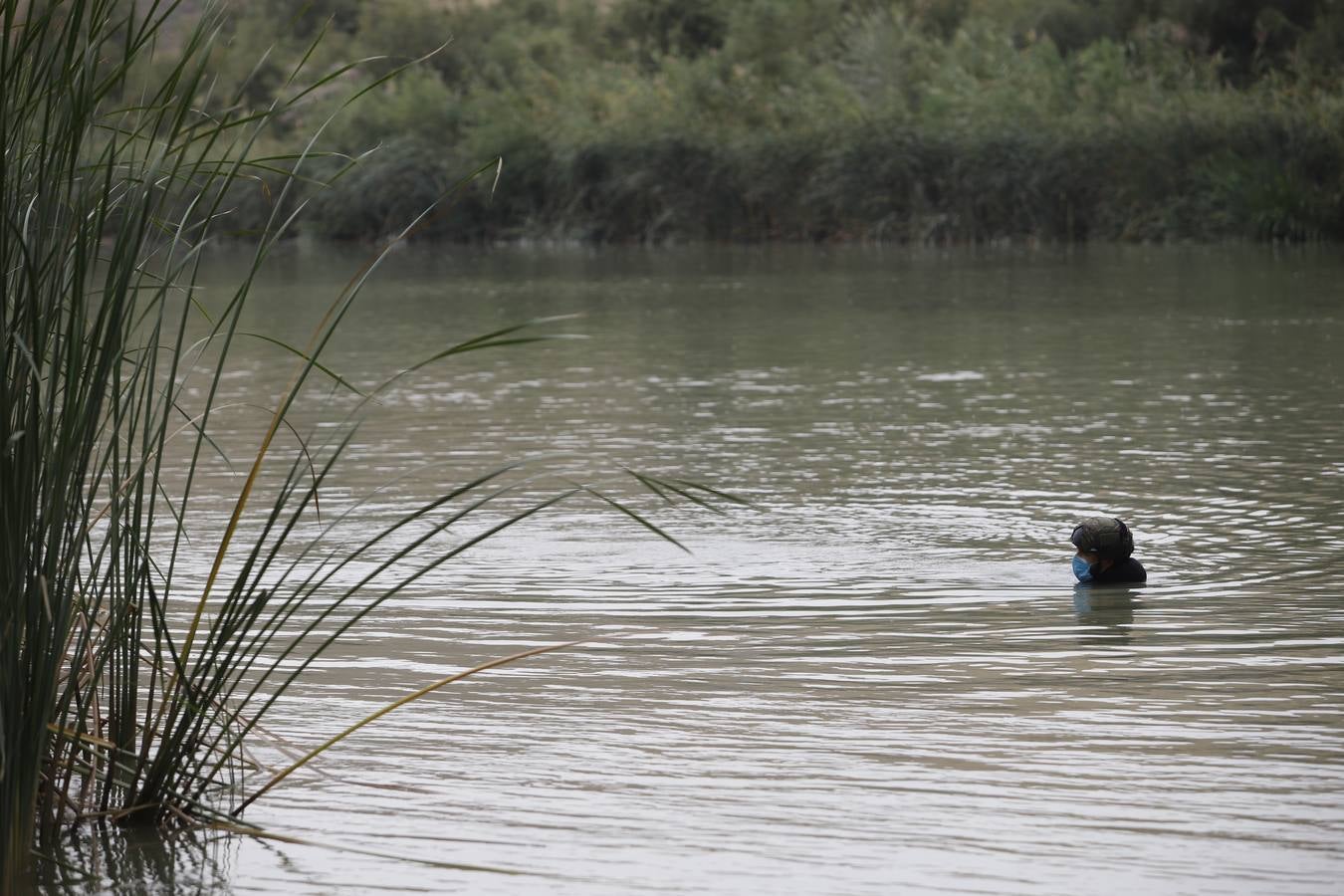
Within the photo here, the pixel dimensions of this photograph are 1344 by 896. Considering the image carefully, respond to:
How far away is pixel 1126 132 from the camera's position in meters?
28.9

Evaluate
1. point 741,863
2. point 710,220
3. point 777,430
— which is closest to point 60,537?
point 741,863

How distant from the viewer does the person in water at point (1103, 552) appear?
6.12 m

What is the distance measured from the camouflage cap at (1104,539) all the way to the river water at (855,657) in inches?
5.8

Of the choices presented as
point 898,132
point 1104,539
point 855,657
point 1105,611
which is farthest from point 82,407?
point 898,132

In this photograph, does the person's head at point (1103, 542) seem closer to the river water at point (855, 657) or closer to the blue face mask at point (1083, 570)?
the blue face mask at point (1083, 570)

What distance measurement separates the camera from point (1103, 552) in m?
6.13

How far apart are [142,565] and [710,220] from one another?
103 feet

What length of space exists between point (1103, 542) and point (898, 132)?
85.7 feet

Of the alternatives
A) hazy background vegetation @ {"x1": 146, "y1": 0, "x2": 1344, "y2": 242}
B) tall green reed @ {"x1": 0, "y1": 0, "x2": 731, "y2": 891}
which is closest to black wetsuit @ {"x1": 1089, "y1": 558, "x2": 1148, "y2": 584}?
tall green reed @ {"x1": 0, "y1": 0, "x2": 731, "y2": 891}

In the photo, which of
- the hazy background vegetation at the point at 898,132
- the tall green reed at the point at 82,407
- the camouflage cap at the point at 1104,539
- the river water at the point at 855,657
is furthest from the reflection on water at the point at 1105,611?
the hazy background vegetation at the point at 898,132

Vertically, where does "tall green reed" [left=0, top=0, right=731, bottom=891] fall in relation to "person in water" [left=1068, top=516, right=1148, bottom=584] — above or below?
above

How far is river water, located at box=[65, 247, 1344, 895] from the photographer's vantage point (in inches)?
148

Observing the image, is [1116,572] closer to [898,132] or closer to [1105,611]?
[1105,611]

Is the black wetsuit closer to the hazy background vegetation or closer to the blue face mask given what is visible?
the blue face mask
